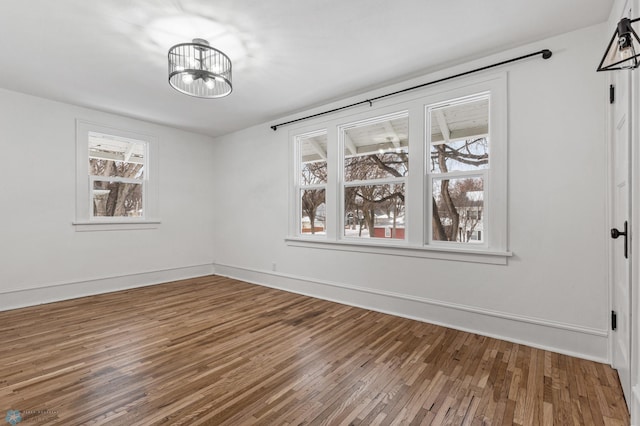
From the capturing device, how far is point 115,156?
15.7 ft

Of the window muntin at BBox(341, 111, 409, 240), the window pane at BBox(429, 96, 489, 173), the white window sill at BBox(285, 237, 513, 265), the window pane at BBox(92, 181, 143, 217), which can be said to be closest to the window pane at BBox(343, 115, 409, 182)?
the window muntin at BBox(341, 111, 409, 240)

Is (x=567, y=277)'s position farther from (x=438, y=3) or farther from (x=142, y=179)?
(x=142, y=179)

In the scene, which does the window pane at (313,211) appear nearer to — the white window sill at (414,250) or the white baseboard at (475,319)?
the white window sill at (414,250)

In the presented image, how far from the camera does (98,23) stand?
7.93 ft

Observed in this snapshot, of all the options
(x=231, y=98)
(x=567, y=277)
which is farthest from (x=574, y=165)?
(x=231, y=98)

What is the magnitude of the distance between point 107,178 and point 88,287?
5.34 ft

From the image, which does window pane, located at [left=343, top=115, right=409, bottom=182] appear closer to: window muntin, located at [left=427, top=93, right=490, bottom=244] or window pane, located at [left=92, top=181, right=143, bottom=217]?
window muntin, located at [left=427, top=93, right=490, bottom=244]

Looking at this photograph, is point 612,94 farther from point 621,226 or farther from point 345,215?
point 345,215

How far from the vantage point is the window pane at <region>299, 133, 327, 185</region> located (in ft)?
14.6

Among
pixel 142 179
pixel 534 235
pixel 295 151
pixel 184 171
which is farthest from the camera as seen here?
pixel 184 171

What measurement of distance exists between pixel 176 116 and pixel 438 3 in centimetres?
401

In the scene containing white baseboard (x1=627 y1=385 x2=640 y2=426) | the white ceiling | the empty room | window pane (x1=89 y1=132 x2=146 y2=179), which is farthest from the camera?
window pane (x1=89 y1=132 x2=146 y2=179)

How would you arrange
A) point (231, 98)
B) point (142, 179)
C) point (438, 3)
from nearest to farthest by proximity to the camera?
point (438, 3) < point (231, 98) < point (142, 179)

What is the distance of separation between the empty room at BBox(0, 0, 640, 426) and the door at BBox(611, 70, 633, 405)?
3 cm
